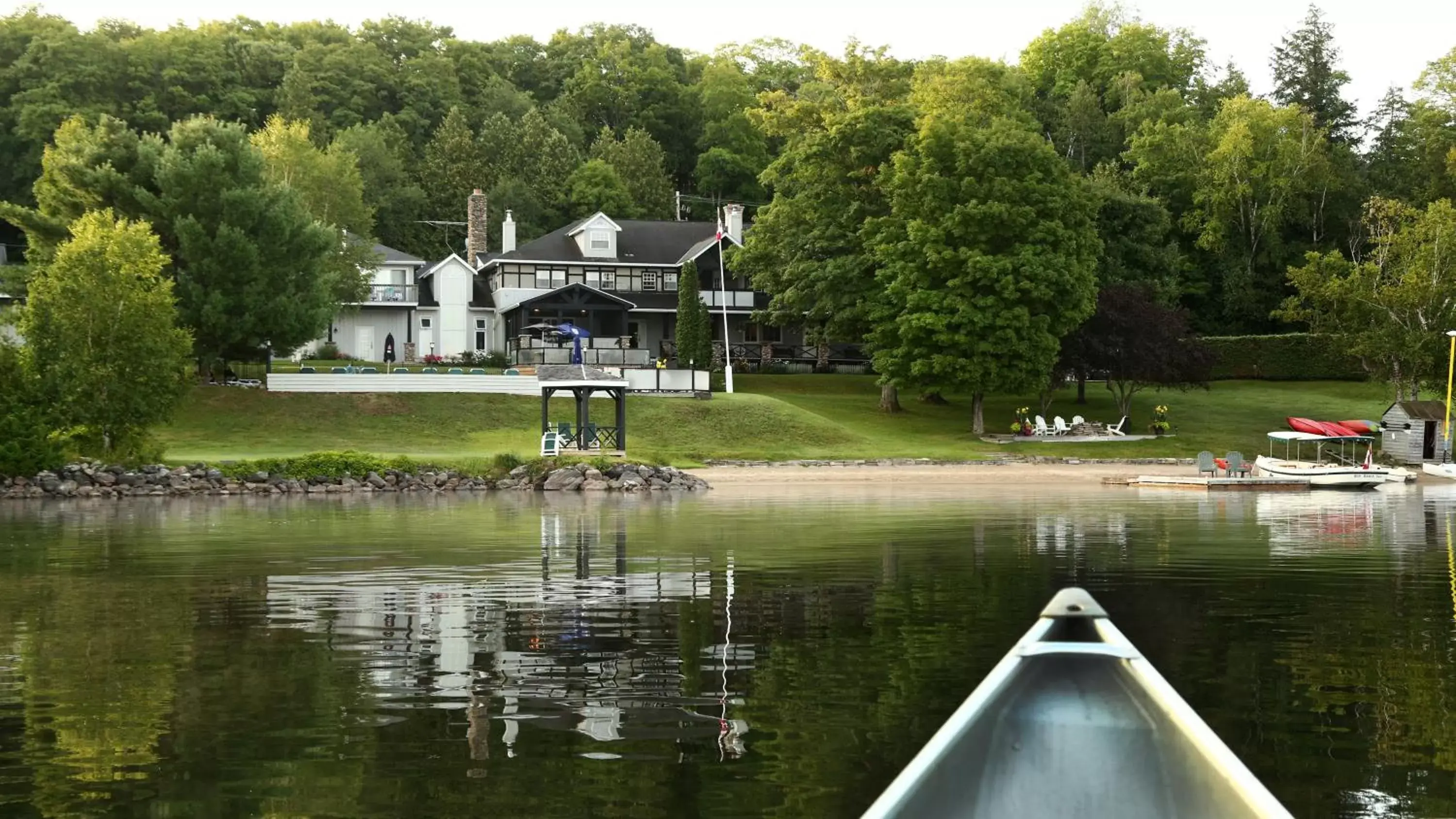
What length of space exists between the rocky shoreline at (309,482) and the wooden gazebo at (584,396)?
4.66 m

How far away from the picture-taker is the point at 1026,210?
201 feet

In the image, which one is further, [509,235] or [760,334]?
[509,235]

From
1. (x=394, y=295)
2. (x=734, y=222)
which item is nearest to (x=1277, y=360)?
(x=734, y=222)

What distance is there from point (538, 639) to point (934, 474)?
34.3m

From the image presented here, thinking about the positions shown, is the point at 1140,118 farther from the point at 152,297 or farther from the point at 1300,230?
the point at 152,297

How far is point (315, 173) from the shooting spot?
255 ft

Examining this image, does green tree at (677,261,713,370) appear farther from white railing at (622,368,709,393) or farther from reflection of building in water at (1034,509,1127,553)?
reflection of building in water at (1034,509,1127,553)

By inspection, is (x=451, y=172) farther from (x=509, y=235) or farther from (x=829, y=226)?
(x=829, y=226)

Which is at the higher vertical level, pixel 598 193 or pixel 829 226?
pixel 598 193

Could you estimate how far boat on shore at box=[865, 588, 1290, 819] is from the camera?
6.47 meters

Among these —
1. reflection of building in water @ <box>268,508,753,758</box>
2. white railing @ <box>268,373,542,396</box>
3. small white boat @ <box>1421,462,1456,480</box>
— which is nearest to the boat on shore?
reflection of building in water @ <box>268,508,753,758</box>

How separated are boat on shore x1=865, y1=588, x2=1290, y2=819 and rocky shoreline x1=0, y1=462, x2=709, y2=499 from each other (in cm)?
3323

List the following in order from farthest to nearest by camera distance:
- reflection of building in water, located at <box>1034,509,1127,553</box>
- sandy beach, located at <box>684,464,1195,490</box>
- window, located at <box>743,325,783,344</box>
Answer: window, located at <box>743,325,783,344</box>, sandy beach, located at <box>684,464,1195,490</box>, reflection of building in water, located at <box>1034,509,1127,553</box>

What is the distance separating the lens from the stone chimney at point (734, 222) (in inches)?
3329
